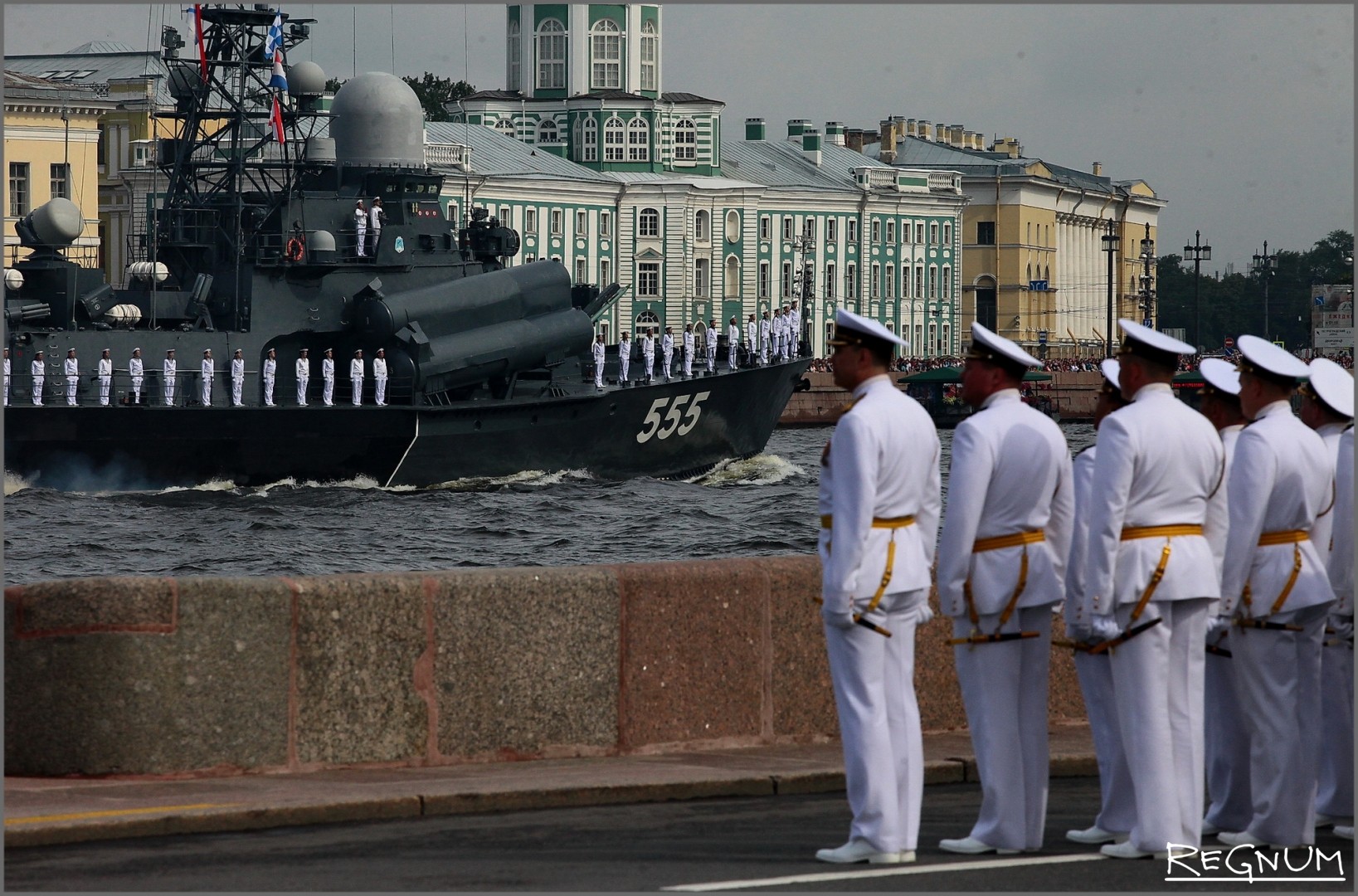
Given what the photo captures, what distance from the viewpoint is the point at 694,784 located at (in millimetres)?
8102

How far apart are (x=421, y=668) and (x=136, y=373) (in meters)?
28.6

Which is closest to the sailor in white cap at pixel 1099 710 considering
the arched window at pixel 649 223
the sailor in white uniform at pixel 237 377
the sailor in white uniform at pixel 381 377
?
the sailor in white uniform at pixel 381 377

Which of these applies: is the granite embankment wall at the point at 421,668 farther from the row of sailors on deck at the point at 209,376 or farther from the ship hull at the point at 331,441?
the ship hull at the point at 331,441

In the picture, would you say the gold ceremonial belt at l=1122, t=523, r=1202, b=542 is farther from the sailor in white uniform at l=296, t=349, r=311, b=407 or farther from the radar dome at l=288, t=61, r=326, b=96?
the radar dome at l=288, t=61, r=326, b=96

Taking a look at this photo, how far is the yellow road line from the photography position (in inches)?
282

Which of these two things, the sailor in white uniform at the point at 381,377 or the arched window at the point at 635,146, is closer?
the sailor in white uniform at the point at 381,377

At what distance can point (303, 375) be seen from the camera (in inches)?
1459

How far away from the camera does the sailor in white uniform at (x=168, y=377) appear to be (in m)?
36.3

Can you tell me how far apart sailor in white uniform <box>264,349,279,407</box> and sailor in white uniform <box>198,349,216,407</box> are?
2.88ft

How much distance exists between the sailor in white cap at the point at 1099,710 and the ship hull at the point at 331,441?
3024 centimetres

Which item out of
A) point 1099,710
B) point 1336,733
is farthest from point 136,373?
point 1099,710

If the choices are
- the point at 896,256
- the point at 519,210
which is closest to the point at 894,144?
the point at 896,256

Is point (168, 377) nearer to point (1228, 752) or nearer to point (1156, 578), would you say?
point (1228, 752)

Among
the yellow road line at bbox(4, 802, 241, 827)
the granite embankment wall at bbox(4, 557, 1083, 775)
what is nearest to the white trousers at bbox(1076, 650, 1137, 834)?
the granite embankment wall at bbox(4, 557, 1083, 775)
